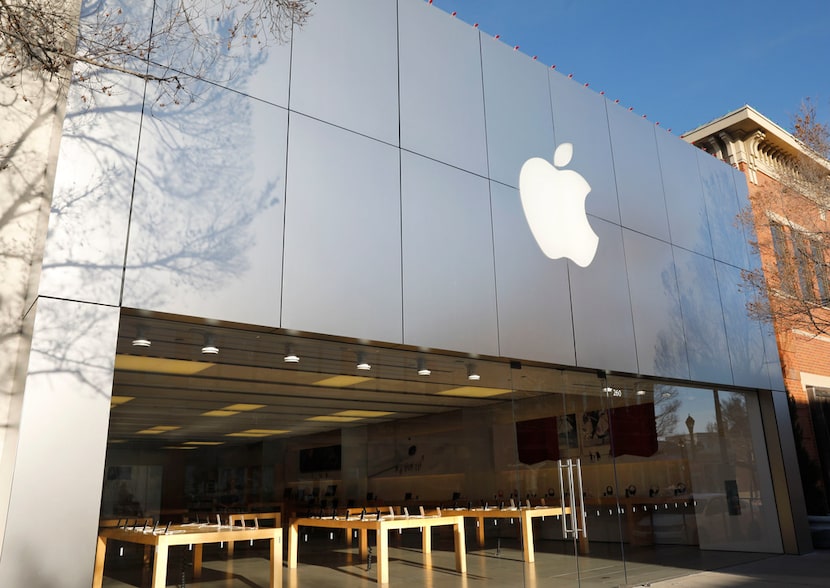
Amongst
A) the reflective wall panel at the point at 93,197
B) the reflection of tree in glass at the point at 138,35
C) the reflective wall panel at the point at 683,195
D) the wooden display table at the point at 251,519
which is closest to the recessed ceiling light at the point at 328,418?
the wooden display table at the point at 251,519

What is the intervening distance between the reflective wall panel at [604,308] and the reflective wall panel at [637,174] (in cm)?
64

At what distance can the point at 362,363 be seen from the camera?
6.91 m

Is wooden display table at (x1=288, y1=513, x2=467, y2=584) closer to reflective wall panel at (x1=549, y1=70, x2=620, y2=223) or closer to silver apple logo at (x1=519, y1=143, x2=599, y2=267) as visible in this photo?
silver apple logo at (x1=519, y1=143, x2=599, y2=267)

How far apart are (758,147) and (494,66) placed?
9.82 m

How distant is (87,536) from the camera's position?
4.39 m

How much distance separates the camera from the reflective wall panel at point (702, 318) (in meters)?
10.2

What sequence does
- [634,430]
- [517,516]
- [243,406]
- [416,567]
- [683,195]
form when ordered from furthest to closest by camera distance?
[683,195] → [634,430] → [517,516] → [416,567] → [243,406]

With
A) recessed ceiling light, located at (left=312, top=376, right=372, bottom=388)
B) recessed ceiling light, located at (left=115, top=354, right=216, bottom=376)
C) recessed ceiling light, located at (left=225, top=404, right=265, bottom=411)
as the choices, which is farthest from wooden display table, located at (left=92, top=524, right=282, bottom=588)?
recessed ceiling light, located at (left=312, top=376, right=372, bottom=388)

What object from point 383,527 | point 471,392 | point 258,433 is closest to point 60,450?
point 258,433

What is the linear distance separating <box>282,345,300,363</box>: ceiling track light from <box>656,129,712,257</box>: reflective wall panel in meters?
6.74

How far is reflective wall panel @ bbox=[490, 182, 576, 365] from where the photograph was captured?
25.2 feet

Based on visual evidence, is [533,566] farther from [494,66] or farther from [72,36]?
[72,36]

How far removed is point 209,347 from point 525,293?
3.86m

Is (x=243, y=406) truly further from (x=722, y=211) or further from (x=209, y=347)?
(x=722, y=211)
